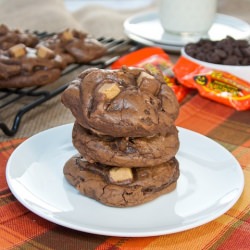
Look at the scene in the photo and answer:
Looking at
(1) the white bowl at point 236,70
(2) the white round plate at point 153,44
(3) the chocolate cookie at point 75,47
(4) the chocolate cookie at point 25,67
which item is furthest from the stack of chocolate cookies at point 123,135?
(2) the white round plate at point 153,44

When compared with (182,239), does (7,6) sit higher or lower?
lower

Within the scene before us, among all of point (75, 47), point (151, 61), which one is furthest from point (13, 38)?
point (151, 61)

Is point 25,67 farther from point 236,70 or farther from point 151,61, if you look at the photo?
point 236,70

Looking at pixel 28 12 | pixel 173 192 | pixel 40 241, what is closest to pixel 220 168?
pixel 173 192

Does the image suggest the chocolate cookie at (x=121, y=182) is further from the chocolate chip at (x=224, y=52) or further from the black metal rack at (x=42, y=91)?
the chocolate chip at (x=224, y=52)

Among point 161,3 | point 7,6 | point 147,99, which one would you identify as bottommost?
point 7,6

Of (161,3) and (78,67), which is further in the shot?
(161,3)

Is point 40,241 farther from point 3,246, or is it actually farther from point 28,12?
point 28,12
